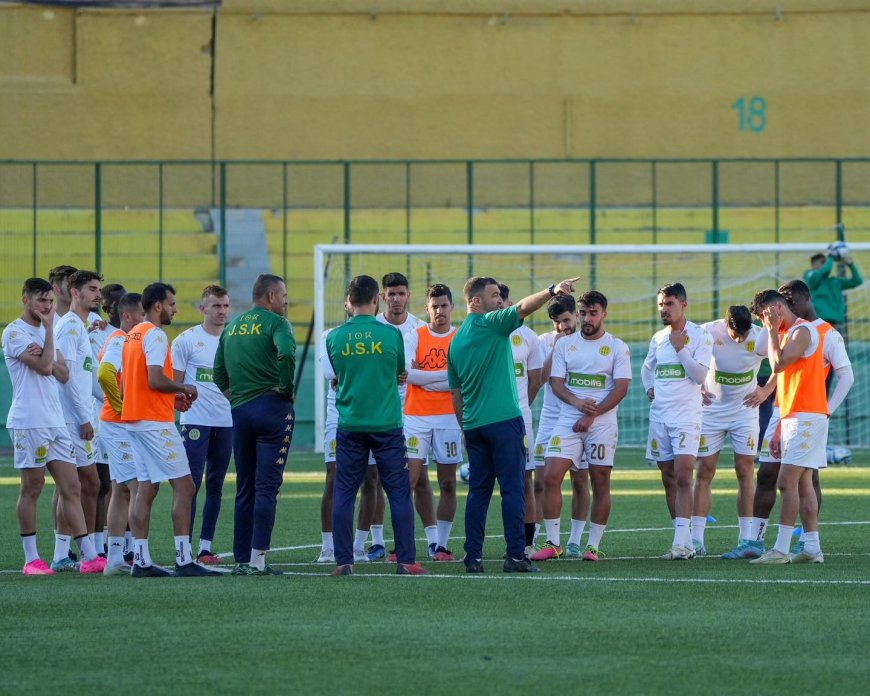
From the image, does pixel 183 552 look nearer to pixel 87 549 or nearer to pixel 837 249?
pixel 87 549

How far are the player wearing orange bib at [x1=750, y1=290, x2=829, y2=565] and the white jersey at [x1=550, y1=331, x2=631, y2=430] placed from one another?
1255mm

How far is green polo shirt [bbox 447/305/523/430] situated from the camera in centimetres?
980

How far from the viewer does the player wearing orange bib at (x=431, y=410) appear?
36.6ft

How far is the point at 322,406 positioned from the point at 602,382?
961 centimetres

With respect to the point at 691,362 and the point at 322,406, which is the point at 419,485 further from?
the point at 322,406

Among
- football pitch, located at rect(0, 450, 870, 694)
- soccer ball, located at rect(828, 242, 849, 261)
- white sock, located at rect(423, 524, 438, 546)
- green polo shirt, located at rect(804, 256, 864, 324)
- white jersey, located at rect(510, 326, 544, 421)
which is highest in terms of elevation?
soccer ball, located at rect(828, 242, 849, 261)

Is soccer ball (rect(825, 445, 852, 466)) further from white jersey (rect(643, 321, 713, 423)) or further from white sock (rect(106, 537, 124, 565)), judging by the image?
white sock (rect(106, 537, 124, 565))

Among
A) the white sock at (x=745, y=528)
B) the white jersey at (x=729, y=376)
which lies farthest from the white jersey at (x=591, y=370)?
the white sock at (x=745, y=528)

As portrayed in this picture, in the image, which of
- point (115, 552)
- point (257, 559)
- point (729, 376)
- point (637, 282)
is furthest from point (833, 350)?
point (637, 282)

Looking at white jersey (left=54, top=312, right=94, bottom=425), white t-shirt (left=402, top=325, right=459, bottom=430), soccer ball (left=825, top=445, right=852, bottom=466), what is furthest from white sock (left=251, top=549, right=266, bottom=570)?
soccer ball (left=825, top=445, right=852, bottom=466)

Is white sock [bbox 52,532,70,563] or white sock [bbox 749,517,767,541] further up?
white sock [bbox 749,517,767,541]

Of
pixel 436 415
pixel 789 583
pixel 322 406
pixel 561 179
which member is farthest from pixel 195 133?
pixel 789 583

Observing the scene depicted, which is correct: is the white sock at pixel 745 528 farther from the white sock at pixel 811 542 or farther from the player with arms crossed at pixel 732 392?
the white sock at pixel 811 542

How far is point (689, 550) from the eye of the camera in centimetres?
1050
